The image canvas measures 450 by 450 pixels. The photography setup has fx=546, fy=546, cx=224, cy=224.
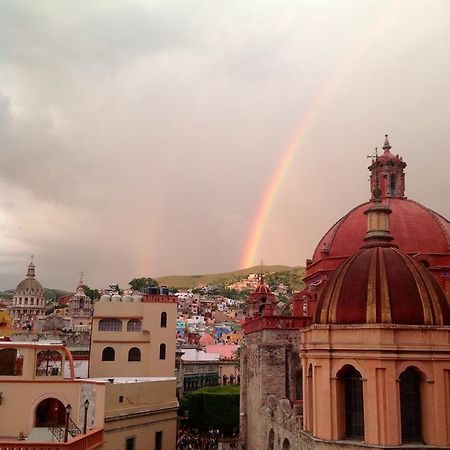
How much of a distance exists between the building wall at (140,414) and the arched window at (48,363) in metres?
3.62

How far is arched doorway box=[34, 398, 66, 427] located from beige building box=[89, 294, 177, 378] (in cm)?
1114

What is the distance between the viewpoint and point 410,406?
45.6 ft

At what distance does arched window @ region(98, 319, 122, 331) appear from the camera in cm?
3662

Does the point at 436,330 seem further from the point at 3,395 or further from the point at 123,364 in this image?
the point at 123,364

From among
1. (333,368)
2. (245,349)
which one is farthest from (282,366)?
(333,368)

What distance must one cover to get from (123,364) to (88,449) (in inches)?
631

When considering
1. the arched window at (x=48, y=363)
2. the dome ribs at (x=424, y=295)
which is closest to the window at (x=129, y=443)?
the arched window at (x=48, y=363)

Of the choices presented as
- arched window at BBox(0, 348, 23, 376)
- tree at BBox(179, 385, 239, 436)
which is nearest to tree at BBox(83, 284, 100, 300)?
tree at BBox(179, 385, 239, 436)

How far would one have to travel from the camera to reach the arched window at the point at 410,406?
1376 centimetres

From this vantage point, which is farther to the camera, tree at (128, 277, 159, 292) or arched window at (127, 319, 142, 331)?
tree at (128, 277, 159, 292)

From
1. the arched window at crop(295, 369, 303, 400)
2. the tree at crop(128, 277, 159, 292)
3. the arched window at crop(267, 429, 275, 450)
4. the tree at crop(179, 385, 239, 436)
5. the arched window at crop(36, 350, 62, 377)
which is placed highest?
the tree at crop(128, 277, 159, 292)

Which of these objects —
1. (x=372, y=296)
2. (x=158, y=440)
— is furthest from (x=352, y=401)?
(x=158, y=440)

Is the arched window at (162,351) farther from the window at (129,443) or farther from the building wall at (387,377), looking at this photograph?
the building wall at (387,377)

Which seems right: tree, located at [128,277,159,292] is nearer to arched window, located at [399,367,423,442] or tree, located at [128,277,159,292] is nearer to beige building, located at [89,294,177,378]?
beige building, located at [89,294,177,378]
